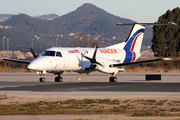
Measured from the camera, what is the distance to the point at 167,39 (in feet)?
302

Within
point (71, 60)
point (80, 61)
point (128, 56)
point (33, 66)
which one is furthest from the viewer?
point (128, 56)

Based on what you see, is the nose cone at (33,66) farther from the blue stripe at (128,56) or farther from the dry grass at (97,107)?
the blue stripe at (128,56)

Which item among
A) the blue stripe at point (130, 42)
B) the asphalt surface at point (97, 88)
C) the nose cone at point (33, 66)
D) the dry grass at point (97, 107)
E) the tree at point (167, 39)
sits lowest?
the dry grass at point (97, 107)

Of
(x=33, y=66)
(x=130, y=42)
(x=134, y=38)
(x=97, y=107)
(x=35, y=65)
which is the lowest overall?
(x=97, y=107)

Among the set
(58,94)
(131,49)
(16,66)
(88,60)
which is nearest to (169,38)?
(16,66)

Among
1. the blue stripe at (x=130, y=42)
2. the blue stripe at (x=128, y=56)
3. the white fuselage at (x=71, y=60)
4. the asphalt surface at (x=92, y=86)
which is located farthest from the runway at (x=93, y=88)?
the blue stripe at (x=130, y=42)

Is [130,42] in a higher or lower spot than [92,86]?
higher

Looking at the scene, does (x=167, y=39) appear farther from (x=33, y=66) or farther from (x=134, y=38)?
(x=33, y=66)

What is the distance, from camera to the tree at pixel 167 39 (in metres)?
90.2

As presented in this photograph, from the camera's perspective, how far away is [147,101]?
19.9 meters

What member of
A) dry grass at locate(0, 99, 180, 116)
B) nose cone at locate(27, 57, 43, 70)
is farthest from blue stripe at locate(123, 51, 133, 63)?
dry grass at locate(0, 99, 180, 116)

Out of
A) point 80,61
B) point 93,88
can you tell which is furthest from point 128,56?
point 93,88

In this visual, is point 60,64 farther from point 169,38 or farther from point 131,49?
point 169,38

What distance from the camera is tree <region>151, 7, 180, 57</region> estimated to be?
296 ft
